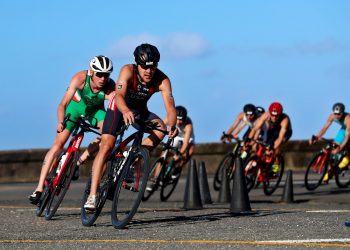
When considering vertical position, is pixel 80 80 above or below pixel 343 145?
above

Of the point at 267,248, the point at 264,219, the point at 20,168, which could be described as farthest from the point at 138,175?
the point at 20,168

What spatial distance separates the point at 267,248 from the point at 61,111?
4.82 m

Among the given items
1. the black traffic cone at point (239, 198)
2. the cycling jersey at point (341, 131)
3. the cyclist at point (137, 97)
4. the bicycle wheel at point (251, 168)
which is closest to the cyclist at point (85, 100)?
the cyclist at point (137, 97)

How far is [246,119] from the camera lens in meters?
25.6

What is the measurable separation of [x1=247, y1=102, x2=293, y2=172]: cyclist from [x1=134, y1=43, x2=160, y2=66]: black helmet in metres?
10.8

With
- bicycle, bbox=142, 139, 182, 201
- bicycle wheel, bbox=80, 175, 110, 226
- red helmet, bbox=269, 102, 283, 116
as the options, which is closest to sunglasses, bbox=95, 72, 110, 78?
bicycle wheel, bbox=80, 175, 110, 226

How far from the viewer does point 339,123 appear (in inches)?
992

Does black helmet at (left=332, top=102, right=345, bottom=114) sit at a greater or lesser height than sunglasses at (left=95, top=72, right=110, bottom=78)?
lesser

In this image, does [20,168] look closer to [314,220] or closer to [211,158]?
[211,158]

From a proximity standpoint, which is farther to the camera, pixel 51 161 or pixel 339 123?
pixel 339 123

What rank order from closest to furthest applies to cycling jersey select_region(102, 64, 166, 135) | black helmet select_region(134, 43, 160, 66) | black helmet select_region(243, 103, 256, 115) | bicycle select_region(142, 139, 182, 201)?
black helmet select_region(134, 43, 160, 66) < cycling jersey select_region(102, 64, 166, 135) < bicycle select_region(142, 139, 182, 201) < black helmet select_region(243, 103, 256, 115)

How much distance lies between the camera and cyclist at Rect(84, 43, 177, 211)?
40.2 feet

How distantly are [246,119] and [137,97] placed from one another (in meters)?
13.3

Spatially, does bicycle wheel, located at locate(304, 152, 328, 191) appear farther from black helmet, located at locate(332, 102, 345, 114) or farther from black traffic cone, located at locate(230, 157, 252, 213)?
black traffic cone, located at locate(230, 157, 252, 213)
